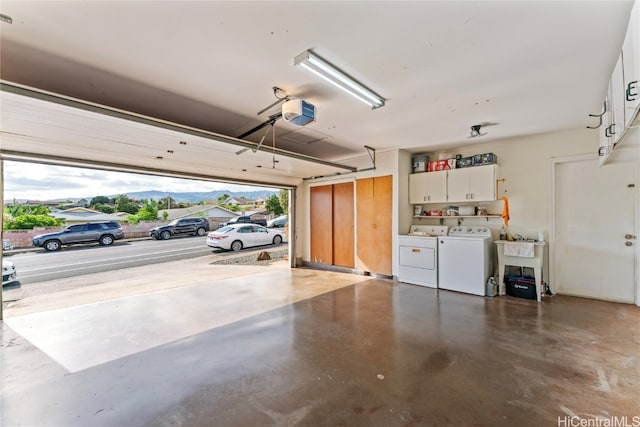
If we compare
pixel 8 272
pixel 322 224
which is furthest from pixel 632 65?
pixel 8 272

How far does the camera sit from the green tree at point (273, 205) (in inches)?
647

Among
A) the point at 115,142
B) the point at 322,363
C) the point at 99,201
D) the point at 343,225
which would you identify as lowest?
the point at 322,363

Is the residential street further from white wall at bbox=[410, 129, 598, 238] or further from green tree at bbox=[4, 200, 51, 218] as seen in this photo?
white wall at bbox=[410, 129, 598, 238]

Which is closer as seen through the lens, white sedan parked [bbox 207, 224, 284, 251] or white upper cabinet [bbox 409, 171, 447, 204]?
white upper cabinet [bbox 409, 171, 447, 204]

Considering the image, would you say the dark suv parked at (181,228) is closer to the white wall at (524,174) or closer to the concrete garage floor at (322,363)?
the concrete garage floor at (322,363)

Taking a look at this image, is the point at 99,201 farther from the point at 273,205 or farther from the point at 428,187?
the point at 428,187

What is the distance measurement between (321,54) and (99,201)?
44.2 ft

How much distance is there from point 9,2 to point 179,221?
12440 mm

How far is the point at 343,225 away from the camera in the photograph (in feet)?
20.9

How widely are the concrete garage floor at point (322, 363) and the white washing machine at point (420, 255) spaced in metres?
0.78

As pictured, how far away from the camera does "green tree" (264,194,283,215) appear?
16.4 meters

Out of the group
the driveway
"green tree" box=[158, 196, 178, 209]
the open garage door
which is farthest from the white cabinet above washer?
"green tree" box=[158, 196, 178, 209]

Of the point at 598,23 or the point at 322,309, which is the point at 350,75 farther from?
the point at 322,309

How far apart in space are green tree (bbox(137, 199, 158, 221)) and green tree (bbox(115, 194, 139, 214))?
12.0 inches
